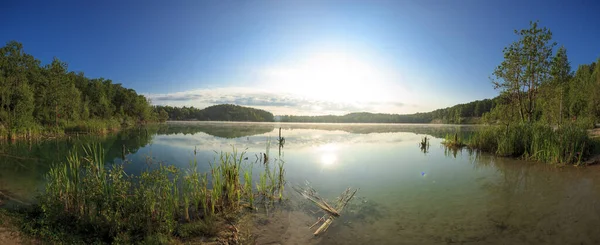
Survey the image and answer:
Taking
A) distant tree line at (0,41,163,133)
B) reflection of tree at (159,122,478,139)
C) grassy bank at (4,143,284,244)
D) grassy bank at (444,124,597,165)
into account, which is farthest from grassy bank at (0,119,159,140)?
grassy bank at (444,124,597,165)

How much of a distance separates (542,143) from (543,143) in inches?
9.6

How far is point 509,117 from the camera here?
85.5 feet

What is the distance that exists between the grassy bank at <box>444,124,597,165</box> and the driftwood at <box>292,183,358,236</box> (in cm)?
1235

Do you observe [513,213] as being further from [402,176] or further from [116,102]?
[116,102]

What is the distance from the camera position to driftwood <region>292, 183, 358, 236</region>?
664cm

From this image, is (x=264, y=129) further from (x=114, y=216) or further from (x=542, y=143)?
(x=114, y=216)

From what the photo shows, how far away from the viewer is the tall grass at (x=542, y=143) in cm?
1395

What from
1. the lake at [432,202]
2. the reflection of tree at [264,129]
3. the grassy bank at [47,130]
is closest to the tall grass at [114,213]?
the lake at [432,202]

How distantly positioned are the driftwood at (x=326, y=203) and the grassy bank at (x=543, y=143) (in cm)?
1235

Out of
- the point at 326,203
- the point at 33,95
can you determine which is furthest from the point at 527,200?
the point at 33,95

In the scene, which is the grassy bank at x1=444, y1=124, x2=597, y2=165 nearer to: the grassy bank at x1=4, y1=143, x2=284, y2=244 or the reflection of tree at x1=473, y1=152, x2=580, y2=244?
the reflection of tree at x1=473, y1=152, x2=580, y2=244

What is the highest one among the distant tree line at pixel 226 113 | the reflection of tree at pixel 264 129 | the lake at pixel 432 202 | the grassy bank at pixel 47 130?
the distant tree line at pixel 226 113

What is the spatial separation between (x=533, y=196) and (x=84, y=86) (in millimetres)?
86183

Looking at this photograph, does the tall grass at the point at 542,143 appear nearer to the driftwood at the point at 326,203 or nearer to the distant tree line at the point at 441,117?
the driftwood at the point at 326,203
